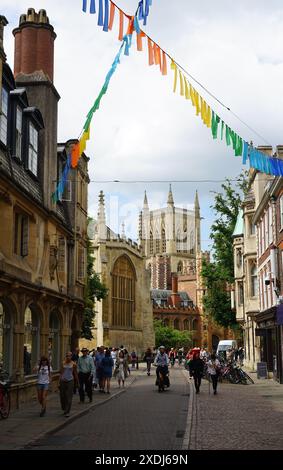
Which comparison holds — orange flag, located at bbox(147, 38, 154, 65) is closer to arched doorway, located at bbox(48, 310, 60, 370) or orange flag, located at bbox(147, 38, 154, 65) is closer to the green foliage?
arched doorway, located at bbox(48, 310, 60, 370)

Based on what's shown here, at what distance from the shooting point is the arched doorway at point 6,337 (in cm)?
1720

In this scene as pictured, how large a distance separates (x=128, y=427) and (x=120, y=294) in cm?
5316

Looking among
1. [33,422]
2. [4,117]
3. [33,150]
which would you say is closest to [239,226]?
[33,150]

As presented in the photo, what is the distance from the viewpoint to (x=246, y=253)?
124 ft

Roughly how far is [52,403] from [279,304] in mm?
10832

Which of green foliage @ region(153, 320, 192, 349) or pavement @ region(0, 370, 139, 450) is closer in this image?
pavement @ region(0, 370, 139, 450)

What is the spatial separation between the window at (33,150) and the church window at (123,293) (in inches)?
1744

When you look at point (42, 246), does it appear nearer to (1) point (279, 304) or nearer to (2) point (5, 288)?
(2) point (5, 288)

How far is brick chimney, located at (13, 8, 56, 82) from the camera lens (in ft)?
76.4

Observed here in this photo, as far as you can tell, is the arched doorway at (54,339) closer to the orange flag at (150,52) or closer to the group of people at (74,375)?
the group of people at (74,375)

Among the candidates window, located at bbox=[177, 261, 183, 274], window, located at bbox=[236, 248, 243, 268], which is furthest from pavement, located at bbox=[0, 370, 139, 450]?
window, located at bbox=[177, 261, 183, 274]

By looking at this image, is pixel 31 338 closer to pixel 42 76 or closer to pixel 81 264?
pixel 81 264

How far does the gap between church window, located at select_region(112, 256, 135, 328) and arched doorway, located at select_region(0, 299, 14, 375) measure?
47169 millimetres
